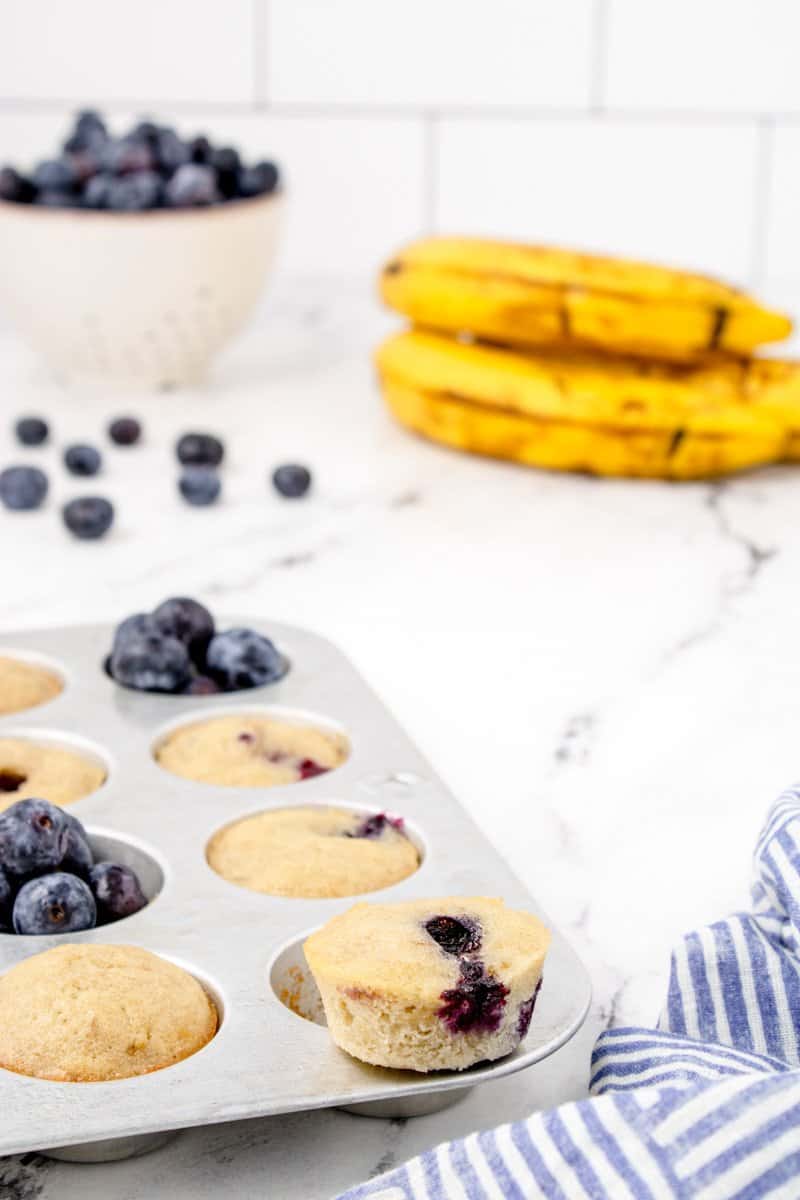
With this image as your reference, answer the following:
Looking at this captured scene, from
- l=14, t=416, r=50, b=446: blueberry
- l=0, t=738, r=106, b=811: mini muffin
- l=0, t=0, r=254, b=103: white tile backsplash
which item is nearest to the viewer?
l=0, t=738, r=106, b=811: mini muffin

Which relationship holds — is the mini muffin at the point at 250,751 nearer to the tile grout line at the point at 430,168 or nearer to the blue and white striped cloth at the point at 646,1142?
the blue and white striped cloth at the point at 646,1142

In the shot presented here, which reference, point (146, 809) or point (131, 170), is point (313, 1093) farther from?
point (131, 170)

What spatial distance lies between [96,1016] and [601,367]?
1.13 metres

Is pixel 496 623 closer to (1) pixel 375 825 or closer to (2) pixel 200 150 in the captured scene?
(1) pixel 375 825

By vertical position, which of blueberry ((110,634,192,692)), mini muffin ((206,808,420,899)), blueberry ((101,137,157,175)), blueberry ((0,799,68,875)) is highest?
blueberry ((101,137,157,175))

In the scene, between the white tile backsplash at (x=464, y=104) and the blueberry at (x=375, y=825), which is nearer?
the blueberry at (x=375, y=825)

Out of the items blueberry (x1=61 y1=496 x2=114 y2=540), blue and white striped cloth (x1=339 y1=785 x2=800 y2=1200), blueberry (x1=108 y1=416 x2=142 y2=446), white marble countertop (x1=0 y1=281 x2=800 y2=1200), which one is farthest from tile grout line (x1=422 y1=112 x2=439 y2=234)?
blue and white striped cloth (x1=339 y1=785 x2=800 y2=1200)

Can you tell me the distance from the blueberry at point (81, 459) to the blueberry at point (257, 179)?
42cm

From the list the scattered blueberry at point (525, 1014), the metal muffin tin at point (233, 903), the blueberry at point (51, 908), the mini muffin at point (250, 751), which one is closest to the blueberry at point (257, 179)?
the metal muffin tin at point (233, 903)

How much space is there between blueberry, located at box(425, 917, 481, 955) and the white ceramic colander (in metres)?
1.26

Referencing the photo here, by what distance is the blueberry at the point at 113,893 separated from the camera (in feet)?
2.59

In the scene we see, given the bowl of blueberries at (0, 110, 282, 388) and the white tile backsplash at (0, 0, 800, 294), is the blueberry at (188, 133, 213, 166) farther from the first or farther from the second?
the white tile backsplash at (0, 0, 800, 294)

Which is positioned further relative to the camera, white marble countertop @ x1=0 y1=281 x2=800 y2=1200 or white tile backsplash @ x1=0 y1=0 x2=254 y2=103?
white tile backsplash @ x1=0 y1=0 x2=254 y2=103

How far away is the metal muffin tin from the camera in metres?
0.64
